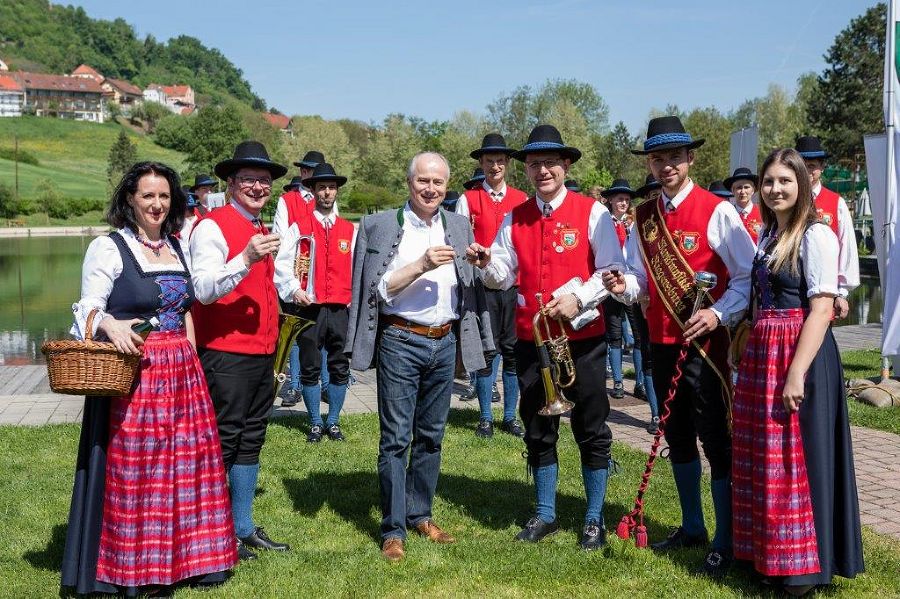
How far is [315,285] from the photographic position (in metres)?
7.58

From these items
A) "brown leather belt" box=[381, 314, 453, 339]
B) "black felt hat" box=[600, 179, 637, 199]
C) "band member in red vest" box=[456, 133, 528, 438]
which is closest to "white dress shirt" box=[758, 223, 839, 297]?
"brown leather belt" box=[381, 314, 453, 339]

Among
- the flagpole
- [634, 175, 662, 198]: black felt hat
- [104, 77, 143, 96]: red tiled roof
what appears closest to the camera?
the flagpole

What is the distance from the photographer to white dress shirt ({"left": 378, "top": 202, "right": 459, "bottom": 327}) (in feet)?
16.3

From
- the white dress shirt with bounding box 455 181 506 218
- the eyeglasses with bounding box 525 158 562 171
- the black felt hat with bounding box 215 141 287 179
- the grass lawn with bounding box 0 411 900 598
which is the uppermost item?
the white dress shirt with bounding box 455 181 506 218

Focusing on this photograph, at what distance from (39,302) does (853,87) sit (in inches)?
1461

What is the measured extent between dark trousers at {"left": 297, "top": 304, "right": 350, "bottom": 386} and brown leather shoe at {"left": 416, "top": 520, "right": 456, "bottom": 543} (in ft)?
8.22

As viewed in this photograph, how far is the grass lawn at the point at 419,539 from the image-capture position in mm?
4445

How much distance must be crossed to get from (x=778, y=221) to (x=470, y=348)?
1.88 meters

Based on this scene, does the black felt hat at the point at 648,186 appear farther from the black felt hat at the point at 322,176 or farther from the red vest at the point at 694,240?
the red vest at the point at 694,240

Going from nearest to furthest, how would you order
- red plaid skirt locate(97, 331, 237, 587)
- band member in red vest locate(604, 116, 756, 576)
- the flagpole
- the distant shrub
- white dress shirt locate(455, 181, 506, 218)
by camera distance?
red plaid skirt locate(97, 331, 237, 587) < band member in red vest locate(604, 116, 756, 576) < white dress shirt locate(455, 181, 506, 218) < the flagpole < the distant shrub

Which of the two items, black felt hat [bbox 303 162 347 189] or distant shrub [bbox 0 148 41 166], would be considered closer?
black felt hat [bbox 303 162 347 189]

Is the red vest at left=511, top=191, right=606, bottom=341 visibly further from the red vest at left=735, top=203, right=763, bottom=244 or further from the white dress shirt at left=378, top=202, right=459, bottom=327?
the red vest at left=735, top=203, right=763, bottom=244

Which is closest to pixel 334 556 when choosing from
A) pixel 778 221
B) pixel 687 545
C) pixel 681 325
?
pixel 687 545

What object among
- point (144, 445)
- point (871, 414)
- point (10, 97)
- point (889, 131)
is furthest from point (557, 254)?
point (10, 97)
